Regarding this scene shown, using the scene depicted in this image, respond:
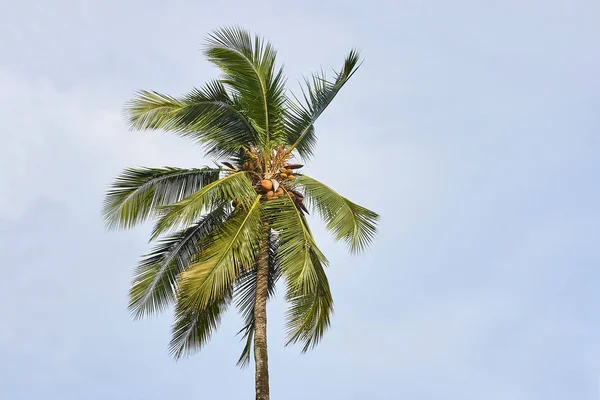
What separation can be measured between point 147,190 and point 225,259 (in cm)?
285

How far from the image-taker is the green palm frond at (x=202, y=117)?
20.6 meters

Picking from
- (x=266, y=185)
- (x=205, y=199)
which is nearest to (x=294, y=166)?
(x=266, y=185)

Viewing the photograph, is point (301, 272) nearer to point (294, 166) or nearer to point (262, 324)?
point (262, 324)

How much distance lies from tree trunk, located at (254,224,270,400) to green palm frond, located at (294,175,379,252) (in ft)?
4.10

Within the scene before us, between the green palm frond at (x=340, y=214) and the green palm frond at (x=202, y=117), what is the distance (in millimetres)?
1817

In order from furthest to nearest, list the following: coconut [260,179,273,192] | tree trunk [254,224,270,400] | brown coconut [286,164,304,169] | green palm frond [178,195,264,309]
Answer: brown coconut [286,164,304,169] < coconut [260,179,273,192] < green palm frond [178,195,264,309] < tree trunk [254,224,270,400]

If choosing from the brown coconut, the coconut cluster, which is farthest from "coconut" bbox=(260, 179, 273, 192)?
the brown coconut

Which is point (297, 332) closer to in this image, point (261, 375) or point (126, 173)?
point (261, 375)

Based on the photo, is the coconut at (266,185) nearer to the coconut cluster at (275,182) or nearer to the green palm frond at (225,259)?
the coconut cluster at (275,182)

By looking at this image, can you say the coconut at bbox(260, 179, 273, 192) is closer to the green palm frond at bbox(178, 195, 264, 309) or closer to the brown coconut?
the green palm frond at bbox(178, 195, 264, 309)

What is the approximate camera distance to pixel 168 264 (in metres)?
20.1

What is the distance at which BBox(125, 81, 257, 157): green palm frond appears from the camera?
20594mm

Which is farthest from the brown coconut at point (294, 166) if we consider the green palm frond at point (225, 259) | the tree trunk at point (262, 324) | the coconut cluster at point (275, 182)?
the tree trunk at point (262, 324)

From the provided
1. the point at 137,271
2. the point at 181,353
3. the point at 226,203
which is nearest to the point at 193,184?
the point at 226,203
